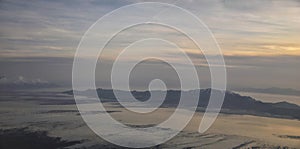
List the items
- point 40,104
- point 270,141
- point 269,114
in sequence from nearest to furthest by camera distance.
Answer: point 270,141 → point 269,114 → point 40,104

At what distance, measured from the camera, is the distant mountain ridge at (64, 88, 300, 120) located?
14.3 ft

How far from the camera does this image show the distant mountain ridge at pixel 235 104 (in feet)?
14.3

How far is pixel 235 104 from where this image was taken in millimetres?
4512

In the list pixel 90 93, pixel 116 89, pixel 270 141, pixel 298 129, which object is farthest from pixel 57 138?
pixel 298 129

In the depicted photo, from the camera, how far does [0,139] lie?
4836 mm

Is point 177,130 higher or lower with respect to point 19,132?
higher

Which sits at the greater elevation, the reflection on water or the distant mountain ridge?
the distant mountain ridge

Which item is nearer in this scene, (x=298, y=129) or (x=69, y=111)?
(x=298, y=129)

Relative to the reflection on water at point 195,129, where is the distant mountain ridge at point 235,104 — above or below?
above

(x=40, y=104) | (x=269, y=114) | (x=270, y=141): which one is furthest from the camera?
(x=40, y=104)

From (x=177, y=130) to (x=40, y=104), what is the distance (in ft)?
6.51

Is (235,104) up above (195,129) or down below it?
above

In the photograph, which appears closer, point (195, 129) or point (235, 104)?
point (195, 129)

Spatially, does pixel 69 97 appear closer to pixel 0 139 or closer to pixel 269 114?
pixel 0 139
